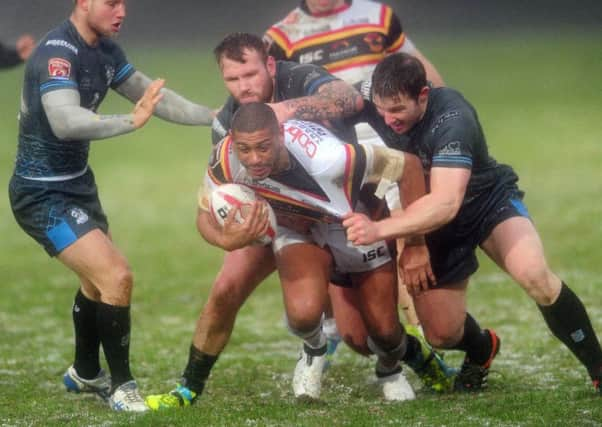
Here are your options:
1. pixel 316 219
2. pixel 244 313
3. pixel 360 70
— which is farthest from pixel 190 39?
pixel 316 219

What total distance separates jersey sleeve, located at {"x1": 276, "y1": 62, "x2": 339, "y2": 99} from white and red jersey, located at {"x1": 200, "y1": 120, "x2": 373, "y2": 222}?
15.7 inches

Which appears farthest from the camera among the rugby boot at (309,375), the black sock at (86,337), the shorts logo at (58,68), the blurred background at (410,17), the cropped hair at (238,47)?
the blurred background at (410,17)

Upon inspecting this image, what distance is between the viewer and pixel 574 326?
7023mm

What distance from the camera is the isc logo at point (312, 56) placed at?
880cm

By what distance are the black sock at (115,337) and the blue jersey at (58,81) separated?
81 centimetres

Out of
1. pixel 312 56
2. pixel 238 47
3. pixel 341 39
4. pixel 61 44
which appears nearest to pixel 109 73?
pixel 61 44

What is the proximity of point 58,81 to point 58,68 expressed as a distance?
8 cm

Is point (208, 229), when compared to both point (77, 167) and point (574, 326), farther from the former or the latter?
point (574, 326)

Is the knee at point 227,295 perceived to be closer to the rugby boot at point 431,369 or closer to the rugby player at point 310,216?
the rugby player at point 310,216

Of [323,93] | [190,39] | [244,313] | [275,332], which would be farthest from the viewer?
[190,39]

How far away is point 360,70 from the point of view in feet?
29.0

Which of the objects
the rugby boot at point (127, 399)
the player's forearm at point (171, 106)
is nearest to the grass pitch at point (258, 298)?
the rugby boot at point (127, 399)

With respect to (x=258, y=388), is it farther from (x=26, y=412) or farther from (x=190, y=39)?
(x=190, y=39)

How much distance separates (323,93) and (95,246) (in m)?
1.48
